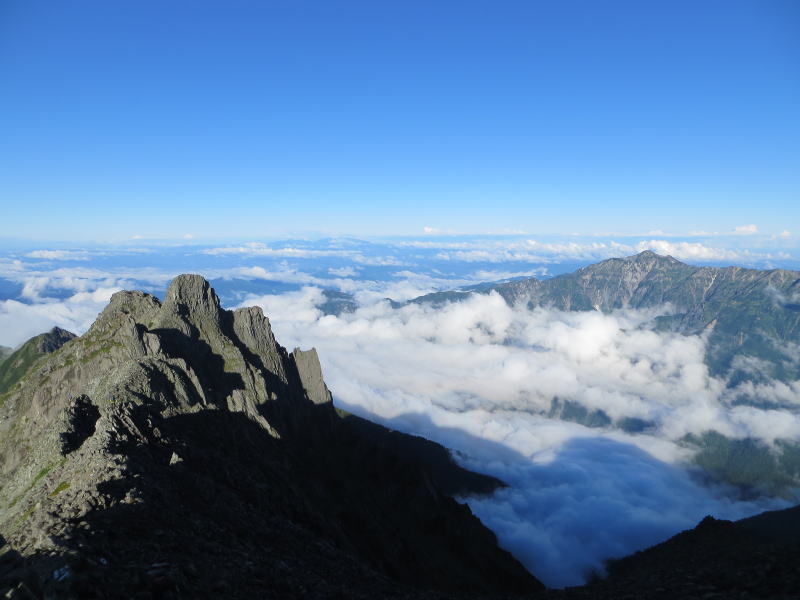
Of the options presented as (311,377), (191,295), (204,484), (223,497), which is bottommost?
(311,377)

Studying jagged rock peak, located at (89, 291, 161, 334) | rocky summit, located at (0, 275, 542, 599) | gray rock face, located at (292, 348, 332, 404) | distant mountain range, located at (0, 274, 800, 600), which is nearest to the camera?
rocky summit, located at (0, 275, 542, 599)

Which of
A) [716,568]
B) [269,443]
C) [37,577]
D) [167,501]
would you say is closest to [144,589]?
[37,577]

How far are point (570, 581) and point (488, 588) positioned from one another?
12326 centimetres

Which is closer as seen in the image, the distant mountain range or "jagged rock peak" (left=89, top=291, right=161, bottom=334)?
the distant mountain range

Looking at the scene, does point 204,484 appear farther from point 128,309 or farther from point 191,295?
point 128,309

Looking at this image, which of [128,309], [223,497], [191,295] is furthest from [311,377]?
[223,497]

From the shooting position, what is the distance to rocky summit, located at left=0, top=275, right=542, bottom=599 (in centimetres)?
2523

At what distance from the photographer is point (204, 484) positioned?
43062 mm

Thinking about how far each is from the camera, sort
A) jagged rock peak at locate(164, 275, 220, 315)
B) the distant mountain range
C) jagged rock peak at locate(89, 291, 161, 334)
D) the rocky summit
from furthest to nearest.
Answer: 1. jagged rock peak at locate(164, 275, 220, 315)
2. jagged rock peak at locate(89, 291, 161, 334)
3. the distant mountain range
4. the rocky summit

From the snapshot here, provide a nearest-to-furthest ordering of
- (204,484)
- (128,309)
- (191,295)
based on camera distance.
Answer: (204,484), (128,309), (191,295)

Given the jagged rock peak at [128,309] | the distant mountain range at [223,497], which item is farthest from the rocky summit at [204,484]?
the jagged rock peak at [128,309]

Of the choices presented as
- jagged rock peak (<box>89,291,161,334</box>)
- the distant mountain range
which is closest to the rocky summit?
the distant mountain range

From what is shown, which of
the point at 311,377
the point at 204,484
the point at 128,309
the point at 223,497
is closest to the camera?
the point at 204,484

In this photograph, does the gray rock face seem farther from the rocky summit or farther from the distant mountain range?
the distant mountain range
